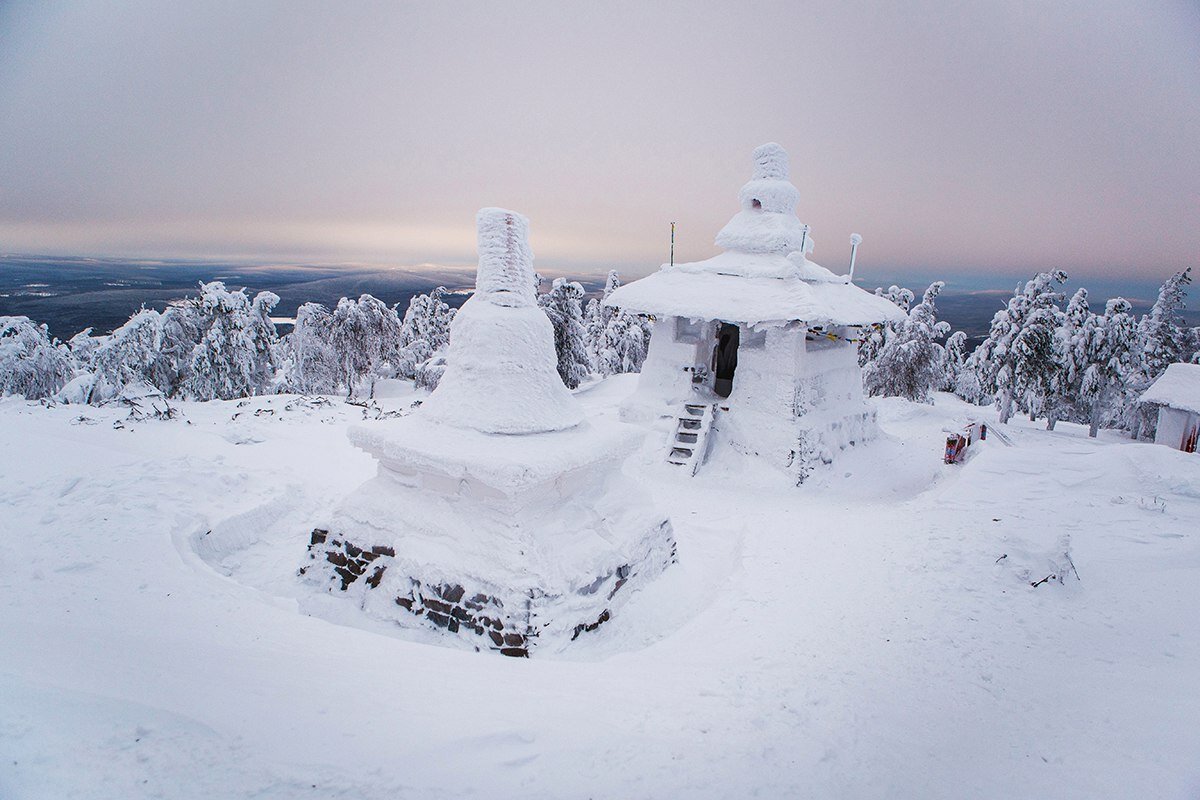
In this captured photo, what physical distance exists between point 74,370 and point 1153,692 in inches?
1238

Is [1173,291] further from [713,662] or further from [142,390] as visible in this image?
[142,390]

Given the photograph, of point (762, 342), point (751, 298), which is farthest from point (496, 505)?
point (762, 342)

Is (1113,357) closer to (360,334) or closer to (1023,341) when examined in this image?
(1023,341)

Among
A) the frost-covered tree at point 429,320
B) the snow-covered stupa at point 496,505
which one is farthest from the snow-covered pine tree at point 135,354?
the snow-covered stupa at point 496,505

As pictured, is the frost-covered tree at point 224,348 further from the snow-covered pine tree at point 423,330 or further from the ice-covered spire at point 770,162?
the ice-covered spire at point 770,162

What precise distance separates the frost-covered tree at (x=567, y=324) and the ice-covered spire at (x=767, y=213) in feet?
41.5

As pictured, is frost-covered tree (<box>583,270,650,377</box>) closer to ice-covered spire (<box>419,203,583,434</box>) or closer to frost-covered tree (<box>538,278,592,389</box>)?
frost-covered tree (<box>538,278,592,389</box>)

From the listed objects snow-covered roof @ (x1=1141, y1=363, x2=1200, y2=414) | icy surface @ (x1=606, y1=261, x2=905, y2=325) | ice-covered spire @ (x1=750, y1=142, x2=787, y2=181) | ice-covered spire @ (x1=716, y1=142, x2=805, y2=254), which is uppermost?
ice-covered spire @ (x1=750, y1=142, x2=787, y2=181)

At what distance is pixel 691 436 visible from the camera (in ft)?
39.7

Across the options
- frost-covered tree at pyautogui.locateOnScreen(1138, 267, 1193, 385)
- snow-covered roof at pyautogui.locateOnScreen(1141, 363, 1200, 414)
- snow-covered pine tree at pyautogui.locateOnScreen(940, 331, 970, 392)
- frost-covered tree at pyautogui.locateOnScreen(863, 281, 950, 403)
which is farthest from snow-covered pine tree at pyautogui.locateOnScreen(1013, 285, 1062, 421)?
snow-covered roof at pyautogui.locateOnScreen(1141, 363, 1200, 414)

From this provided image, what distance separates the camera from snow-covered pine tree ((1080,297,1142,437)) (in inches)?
768

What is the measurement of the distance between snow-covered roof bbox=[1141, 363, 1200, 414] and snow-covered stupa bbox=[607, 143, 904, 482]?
17.3ft

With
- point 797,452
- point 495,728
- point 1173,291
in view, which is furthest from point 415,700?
point 1173,291

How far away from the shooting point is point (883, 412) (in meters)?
18.6
